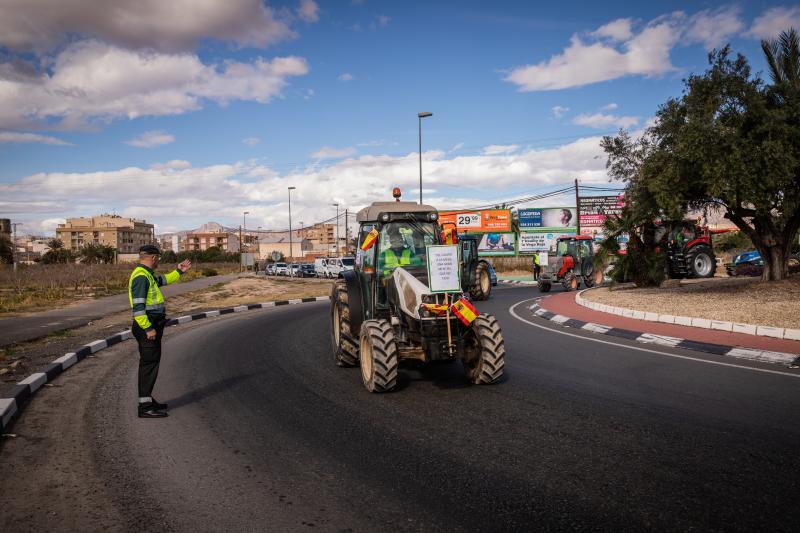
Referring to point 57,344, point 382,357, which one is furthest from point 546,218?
point 382,357

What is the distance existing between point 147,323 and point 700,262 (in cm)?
2179

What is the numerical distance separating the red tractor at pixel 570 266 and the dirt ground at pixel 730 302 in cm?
680

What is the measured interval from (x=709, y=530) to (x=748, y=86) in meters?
13.2

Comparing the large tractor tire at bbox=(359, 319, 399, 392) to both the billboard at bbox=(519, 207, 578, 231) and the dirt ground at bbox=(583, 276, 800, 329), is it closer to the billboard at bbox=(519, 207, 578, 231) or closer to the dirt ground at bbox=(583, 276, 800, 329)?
the dirt ground at bbox=(583, 276, 800, 329)

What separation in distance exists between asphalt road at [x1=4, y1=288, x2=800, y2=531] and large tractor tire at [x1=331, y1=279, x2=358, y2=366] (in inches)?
10.4

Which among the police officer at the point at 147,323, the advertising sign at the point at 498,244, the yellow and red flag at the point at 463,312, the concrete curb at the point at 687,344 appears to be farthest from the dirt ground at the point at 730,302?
the advertising sign at the point at 498,244

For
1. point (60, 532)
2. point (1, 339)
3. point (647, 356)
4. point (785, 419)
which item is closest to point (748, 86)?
point (647, 356)

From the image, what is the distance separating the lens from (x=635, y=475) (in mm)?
4164

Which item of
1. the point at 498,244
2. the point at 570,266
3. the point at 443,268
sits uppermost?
the point at 498,244

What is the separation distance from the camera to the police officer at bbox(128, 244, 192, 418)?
6.31 metres

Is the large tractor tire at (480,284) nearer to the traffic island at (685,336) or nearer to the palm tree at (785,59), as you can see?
the traffic island at (685,336)

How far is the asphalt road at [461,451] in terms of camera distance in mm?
3635

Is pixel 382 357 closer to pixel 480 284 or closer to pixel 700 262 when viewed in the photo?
pixel 480 284

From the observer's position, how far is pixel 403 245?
8023 millimetres
